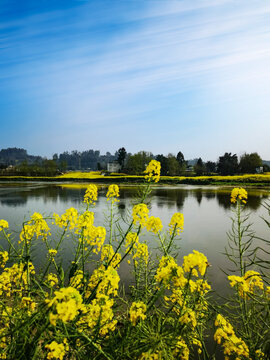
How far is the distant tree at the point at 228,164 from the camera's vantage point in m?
54.6

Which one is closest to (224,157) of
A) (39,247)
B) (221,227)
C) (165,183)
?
(165,183)

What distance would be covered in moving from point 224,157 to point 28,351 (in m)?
61.4

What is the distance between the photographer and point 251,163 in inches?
1948

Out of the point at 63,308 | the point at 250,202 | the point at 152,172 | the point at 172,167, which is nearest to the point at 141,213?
the point at 152,172

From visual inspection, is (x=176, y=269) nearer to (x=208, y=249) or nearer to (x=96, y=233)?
(x=96, y=233)

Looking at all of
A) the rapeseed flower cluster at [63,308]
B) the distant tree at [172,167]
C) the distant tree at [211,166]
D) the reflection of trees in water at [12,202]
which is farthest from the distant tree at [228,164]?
the rapeseed flower cluster at [63,308]

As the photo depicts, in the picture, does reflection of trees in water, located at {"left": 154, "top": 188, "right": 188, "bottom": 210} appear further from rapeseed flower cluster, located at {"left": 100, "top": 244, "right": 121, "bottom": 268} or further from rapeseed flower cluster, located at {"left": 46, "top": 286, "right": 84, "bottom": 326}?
rapeseed flower cluster, located at {"left": 46, "top": 286, "right": 84, "bottom": 326}

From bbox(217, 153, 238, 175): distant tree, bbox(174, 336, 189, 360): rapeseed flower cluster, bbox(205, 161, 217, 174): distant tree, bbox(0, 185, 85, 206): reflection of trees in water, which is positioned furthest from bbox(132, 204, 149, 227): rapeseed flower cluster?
bbox(205, 161, 217, 174): distant tree

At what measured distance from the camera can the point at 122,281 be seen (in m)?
3.98

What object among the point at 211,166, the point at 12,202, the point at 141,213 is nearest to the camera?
the point at 141,213

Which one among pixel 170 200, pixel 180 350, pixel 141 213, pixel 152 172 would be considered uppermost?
pixel 152 172

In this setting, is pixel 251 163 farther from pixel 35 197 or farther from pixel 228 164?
pixel 35 197

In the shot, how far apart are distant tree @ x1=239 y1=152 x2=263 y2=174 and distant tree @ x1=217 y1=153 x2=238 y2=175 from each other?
2464mm

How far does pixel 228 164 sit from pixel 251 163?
6019mm
